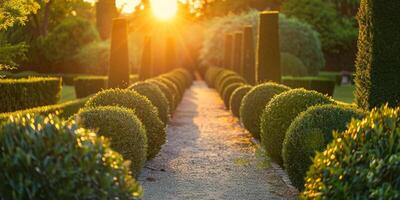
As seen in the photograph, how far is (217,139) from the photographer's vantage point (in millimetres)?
15812

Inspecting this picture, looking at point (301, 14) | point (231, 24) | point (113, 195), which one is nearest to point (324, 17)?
point (301, 14)

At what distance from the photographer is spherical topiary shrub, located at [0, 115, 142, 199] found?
4.84m

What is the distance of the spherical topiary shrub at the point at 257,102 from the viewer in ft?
48.4

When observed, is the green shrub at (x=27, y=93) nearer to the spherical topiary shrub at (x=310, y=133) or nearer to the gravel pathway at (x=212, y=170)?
the gravel pathway at (x=212, y=170)

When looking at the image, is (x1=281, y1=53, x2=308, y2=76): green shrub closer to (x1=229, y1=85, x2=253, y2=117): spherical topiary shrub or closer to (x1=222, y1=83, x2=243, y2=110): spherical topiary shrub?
(x1=222, y1=83, x2=243, y2=110): spherical topiary shrub

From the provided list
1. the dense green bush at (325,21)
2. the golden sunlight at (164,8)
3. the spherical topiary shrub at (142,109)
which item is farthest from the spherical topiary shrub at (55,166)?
the golden sunlight at (164,8)

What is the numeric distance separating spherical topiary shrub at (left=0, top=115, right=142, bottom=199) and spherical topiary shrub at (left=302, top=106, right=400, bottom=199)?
1.88 metres

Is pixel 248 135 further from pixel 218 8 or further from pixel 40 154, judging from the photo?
pixel 218 8

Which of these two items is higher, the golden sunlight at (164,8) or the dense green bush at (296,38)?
the golden sunlight at (164,8)

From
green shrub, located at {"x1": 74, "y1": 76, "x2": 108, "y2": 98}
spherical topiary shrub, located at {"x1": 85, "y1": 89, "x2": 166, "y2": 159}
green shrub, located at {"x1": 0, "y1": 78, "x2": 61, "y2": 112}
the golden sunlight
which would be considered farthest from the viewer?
Answer: the golden sunlight

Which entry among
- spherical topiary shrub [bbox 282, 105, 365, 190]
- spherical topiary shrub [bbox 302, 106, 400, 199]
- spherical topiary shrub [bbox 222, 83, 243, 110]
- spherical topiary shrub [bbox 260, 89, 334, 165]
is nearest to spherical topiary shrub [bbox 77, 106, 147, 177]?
spherical topiary shrub [bbox 282, 105, 365, 190]

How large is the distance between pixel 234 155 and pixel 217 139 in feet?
8.97

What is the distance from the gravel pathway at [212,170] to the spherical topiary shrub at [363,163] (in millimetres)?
3345

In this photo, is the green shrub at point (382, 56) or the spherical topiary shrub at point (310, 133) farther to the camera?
the green shrub at point (382, 56)
